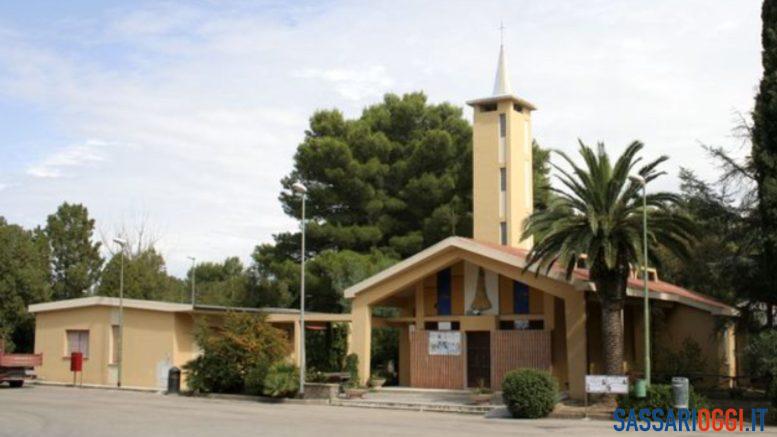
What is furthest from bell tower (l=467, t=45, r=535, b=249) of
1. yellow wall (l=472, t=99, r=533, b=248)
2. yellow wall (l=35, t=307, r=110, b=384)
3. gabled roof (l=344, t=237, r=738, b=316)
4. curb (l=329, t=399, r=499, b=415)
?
yellow wall (l=35, t=307, r=110, b=384)

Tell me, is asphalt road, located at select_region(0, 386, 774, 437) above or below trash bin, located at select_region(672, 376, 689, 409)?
below

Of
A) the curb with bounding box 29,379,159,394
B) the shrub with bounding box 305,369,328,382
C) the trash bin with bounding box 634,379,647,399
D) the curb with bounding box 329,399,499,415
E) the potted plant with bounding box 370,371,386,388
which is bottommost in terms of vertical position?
the curb with bounding box 29,379,159,394

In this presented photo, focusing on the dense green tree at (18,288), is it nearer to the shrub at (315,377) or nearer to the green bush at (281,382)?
the shrub at (315,377)

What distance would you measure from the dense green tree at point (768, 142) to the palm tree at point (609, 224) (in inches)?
86.1

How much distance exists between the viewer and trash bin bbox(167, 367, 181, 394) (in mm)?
34562

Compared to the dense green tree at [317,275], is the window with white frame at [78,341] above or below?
below

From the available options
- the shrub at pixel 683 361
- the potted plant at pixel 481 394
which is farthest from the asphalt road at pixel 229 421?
the shrub at pixel 683 361

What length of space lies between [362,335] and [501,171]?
459 inches

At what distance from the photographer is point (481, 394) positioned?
96.2 feet

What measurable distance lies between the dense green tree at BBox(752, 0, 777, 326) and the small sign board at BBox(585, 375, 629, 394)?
5733 millimetres

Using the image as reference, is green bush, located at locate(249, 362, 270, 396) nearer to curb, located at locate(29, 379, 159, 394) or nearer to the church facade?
the church facade

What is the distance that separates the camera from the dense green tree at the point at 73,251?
6144cm

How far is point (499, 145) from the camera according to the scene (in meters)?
41.1

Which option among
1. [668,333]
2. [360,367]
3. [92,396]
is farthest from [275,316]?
[668,333]
